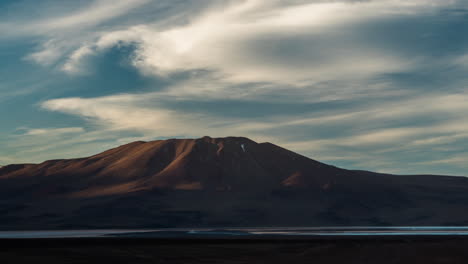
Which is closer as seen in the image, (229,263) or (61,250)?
(229,263)

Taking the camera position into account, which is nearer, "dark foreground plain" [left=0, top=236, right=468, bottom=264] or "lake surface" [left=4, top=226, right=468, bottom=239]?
"dark foreground plain" [left=0, top=236, right=468, bottom=264]

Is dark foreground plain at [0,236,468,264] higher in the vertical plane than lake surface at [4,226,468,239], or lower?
higher

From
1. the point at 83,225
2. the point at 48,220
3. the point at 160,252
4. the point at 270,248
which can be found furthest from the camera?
the point at 48,220

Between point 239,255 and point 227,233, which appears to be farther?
point 227,233

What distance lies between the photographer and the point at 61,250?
180 ft

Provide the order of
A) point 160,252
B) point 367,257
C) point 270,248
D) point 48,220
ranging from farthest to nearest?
1. point 48,220
2. point 270,248
3. point 160,252
4. point 367,257

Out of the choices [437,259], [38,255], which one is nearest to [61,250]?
[38,255]

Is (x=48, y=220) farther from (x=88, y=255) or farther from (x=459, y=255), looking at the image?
(x=459, y=255)

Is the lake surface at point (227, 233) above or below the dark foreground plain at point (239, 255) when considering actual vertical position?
below

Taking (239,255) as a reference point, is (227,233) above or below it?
below

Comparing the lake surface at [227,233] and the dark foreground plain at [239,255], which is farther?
the lake surface at [227,233]

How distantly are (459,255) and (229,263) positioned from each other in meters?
17.4

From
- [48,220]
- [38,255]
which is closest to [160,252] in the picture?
[38,255]

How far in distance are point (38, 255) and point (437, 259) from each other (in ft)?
98.2
